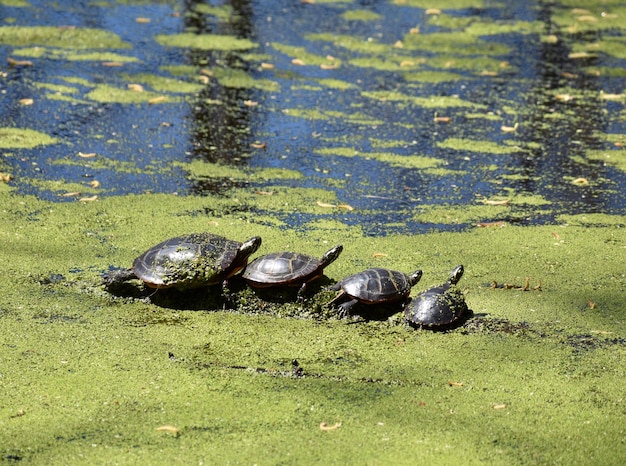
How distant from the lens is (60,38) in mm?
9812

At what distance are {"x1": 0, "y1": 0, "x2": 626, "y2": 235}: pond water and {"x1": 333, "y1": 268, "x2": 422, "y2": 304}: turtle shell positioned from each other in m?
1.18

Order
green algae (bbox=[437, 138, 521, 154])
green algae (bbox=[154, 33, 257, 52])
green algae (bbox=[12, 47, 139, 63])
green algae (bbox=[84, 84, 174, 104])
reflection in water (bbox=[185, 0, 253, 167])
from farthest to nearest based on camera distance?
1. green algae (bbox=[154, 33, 257, 52])
2. green algae (bbox=[12, 47, 139, 63])
3. green algae (bbox=[84, 84, 174, 104])
4. green algae (bbox=[437, 138, 521, 154])
5. reflection in water (bbox=[185, 0, 253, 167])

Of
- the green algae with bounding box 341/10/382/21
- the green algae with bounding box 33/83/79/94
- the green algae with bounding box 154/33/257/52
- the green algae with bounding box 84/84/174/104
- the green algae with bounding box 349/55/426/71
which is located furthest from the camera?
the green algae with bounding box 341/10/382/21

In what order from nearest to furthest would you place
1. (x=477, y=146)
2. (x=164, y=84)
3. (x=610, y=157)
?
(x=610, y=157) < (x=477, y=146) < (x=164, y=84)

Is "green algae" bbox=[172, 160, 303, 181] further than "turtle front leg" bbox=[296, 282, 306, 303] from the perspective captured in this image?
Yes

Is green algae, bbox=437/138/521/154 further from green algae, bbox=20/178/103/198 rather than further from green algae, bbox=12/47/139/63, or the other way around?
green algae, bbox=12/47/139/63

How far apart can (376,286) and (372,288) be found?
24mm

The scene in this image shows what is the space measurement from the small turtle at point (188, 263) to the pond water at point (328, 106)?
1150mm

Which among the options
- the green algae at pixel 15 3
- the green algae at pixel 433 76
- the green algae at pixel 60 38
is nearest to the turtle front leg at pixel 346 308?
the green algae at pixel 433 76

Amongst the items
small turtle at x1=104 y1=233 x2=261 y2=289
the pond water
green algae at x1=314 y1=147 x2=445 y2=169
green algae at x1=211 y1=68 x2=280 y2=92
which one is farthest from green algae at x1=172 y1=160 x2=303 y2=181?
green algae at x1=211 y1=68 x2=280 y2=92

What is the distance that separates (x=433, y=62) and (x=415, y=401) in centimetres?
666

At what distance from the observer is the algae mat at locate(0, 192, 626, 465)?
3.45 meters

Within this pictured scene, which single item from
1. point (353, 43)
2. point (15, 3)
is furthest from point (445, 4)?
point (15, 3)

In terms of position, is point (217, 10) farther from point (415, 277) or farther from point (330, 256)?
point (415, 277)
